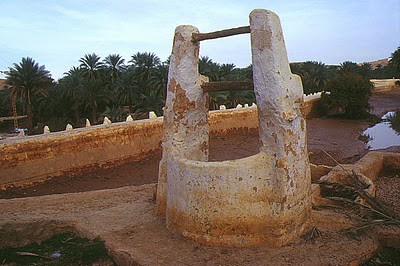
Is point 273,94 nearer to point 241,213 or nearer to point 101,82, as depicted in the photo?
point 241,213

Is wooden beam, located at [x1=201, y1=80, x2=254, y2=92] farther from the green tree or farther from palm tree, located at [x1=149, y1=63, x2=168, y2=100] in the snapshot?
the green tree

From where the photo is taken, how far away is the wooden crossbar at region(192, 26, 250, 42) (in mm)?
5527

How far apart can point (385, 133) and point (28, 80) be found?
25.0m

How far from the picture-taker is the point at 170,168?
225 inches

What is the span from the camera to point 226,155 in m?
18.1

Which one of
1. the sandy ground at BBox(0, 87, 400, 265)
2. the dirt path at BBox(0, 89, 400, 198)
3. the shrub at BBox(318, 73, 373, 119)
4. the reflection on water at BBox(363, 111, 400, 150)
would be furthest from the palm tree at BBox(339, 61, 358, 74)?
the sandy ground at BBox(0, 87, 400, 265)

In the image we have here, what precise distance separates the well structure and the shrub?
79.9 ft

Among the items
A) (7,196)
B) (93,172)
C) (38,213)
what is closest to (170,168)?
(38,213)

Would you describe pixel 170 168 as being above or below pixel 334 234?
above

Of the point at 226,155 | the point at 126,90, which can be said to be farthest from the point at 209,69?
the point at 226,155

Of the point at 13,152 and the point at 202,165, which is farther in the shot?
the point at 13,152

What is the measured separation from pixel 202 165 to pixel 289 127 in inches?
51.6

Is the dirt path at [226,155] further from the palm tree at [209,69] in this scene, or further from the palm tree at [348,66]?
the palm tree at [348,66]

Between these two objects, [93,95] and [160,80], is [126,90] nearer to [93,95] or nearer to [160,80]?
[93,95]
